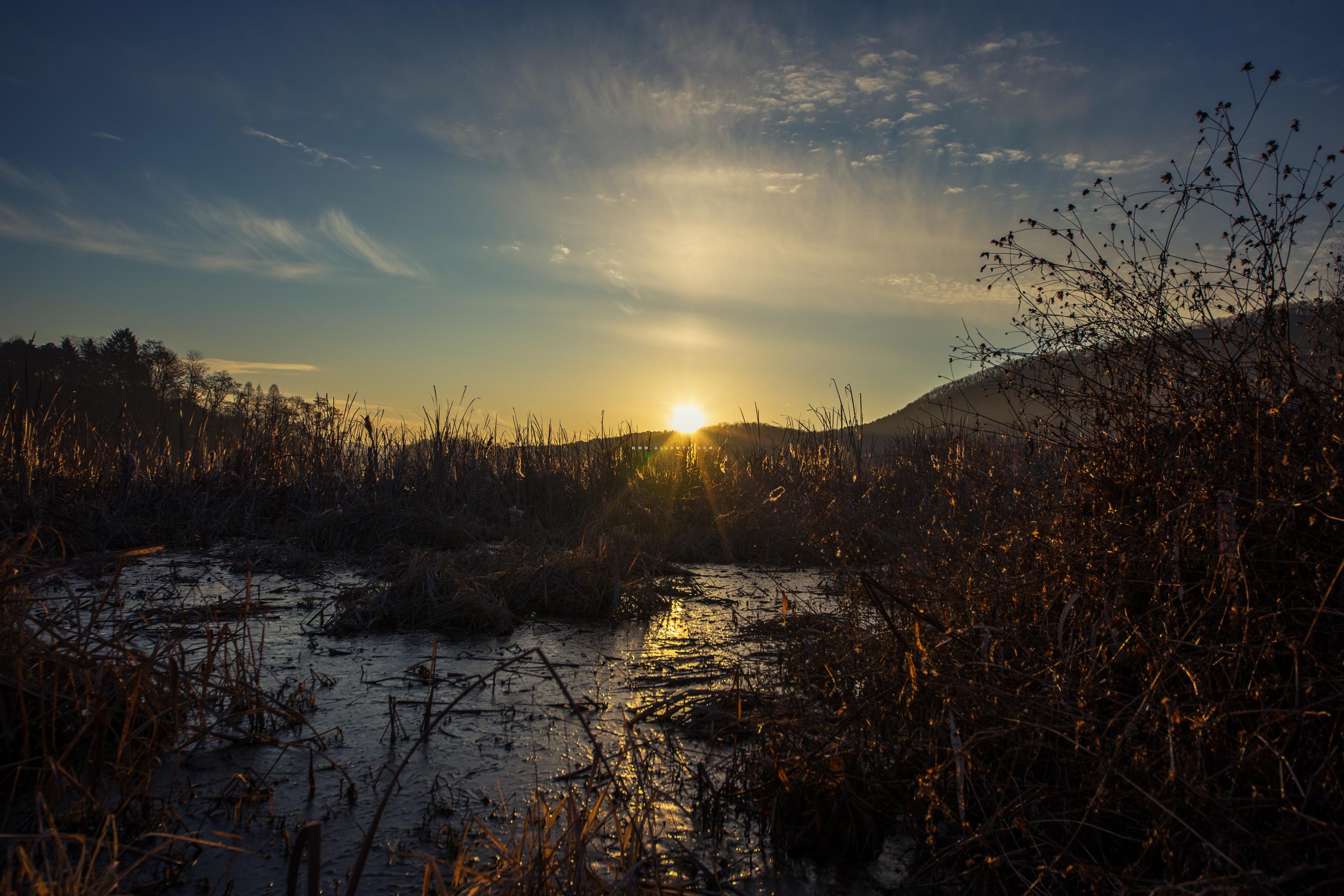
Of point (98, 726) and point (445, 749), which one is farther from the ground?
point (98, 726)

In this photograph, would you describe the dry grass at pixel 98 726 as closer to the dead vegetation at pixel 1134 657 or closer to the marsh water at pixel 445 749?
the marsh water at pixel 445 749

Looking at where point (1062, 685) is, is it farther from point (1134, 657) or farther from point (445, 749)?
point (445, 749)

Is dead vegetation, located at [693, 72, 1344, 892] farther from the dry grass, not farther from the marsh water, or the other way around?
the dry grass

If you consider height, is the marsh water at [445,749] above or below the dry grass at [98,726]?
below

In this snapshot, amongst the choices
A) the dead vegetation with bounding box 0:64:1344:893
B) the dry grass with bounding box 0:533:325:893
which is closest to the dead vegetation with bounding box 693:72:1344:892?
the dead vegetation with bounding box 0:64:1344:893

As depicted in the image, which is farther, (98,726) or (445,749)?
(445,749)

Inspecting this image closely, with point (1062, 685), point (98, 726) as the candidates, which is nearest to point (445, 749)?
point (98, 726)

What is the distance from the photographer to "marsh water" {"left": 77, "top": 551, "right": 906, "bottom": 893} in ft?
6.68

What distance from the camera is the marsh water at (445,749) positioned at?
2.04 metres

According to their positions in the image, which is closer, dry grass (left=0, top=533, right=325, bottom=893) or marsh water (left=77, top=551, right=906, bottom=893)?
dry grass (left=0, top=533, right=325, bottom=893)

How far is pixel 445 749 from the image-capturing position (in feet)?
9.08

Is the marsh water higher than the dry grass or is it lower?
lower

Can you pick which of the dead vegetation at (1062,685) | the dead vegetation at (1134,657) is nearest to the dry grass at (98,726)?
the dead vegetation at (1062,685)

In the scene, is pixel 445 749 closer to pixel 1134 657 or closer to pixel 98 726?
pixel 98 726
